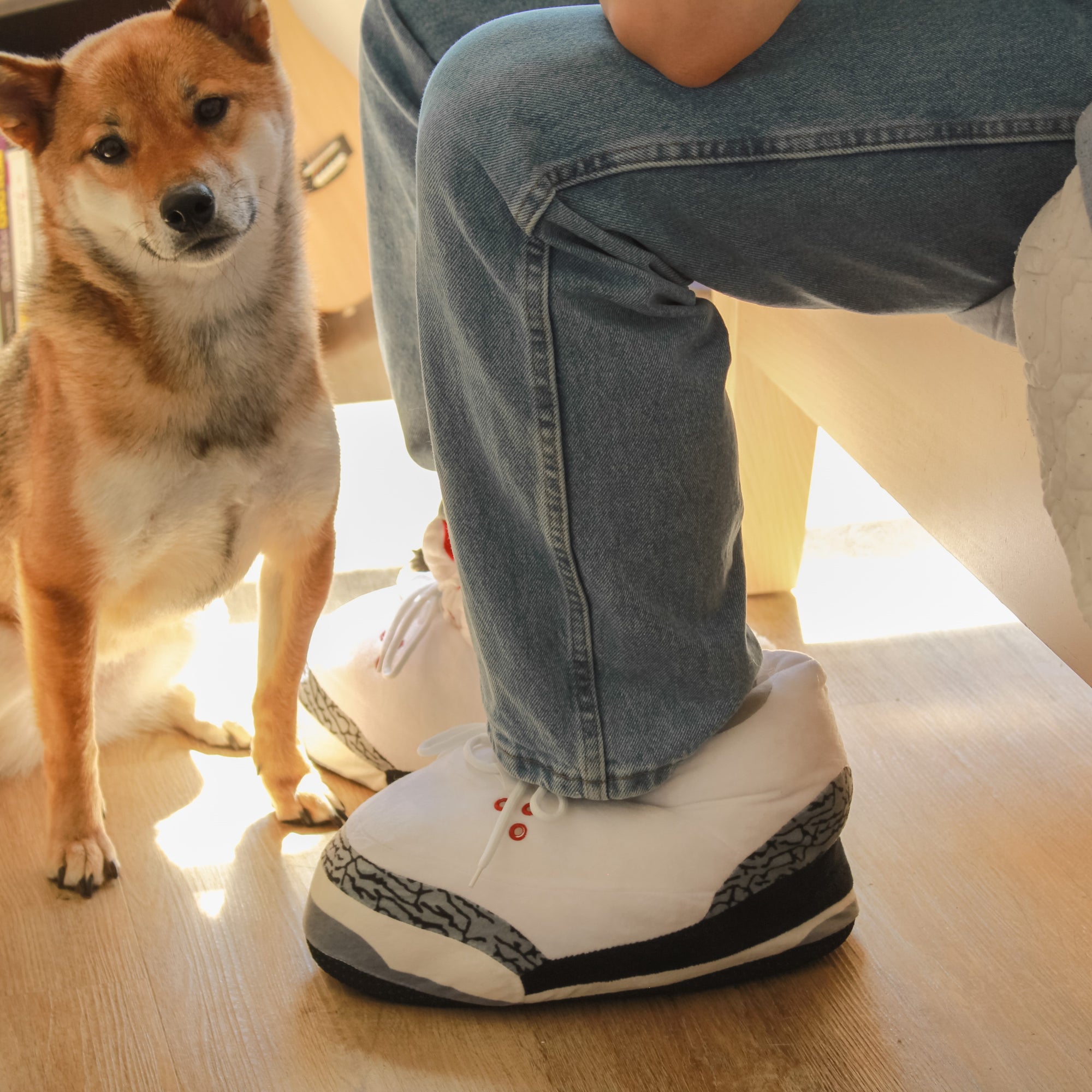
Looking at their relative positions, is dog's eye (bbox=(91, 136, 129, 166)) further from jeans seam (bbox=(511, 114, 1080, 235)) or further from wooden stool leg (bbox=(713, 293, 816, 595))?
wooden stool leg (bbox=(713, 293, 816, 595))

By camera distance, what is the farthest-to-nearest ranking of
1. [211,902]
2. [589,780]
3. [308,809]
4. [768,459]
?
1. [768,459]
2. [308,809]
3. [211,902]
4. [589,780]

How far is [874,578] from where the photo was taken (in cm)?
142

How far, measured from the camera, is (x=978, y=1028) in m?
0.71

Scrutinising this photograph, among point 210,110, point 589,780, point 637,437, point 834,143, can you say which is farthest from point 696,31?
point 210,110

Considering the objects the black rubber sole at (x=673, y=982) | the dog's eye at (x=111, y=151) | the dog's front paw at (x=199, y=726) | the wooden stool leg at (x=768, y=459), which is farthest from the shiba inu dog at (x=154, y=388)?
the wooden stool leg at (x=768, y=459)

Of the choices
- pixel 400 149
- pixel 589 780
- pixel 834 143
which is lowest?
pixel 589 780

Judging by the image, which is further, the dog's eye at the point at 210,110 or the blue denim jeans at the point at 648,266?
the dog's eye at the point at 210,110

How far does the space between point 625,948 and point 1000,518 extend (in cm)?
45

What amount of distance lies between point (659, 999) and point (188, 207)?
75 centimetres

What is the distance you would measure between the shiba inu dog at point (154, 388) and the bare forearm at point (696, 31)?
1.61ft

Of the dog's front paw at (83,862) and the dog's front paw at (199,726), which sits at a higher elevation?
the dog's front paw at (83,862)

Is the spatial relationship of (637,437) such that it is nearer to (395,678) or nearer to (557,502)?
(557,502)

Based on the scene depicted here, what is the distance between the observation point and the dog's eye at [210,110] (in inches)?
38.8

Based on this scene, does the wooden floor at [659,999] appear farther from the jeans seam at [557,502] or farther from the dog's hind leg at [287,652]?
the jeans seam at [557,502]
